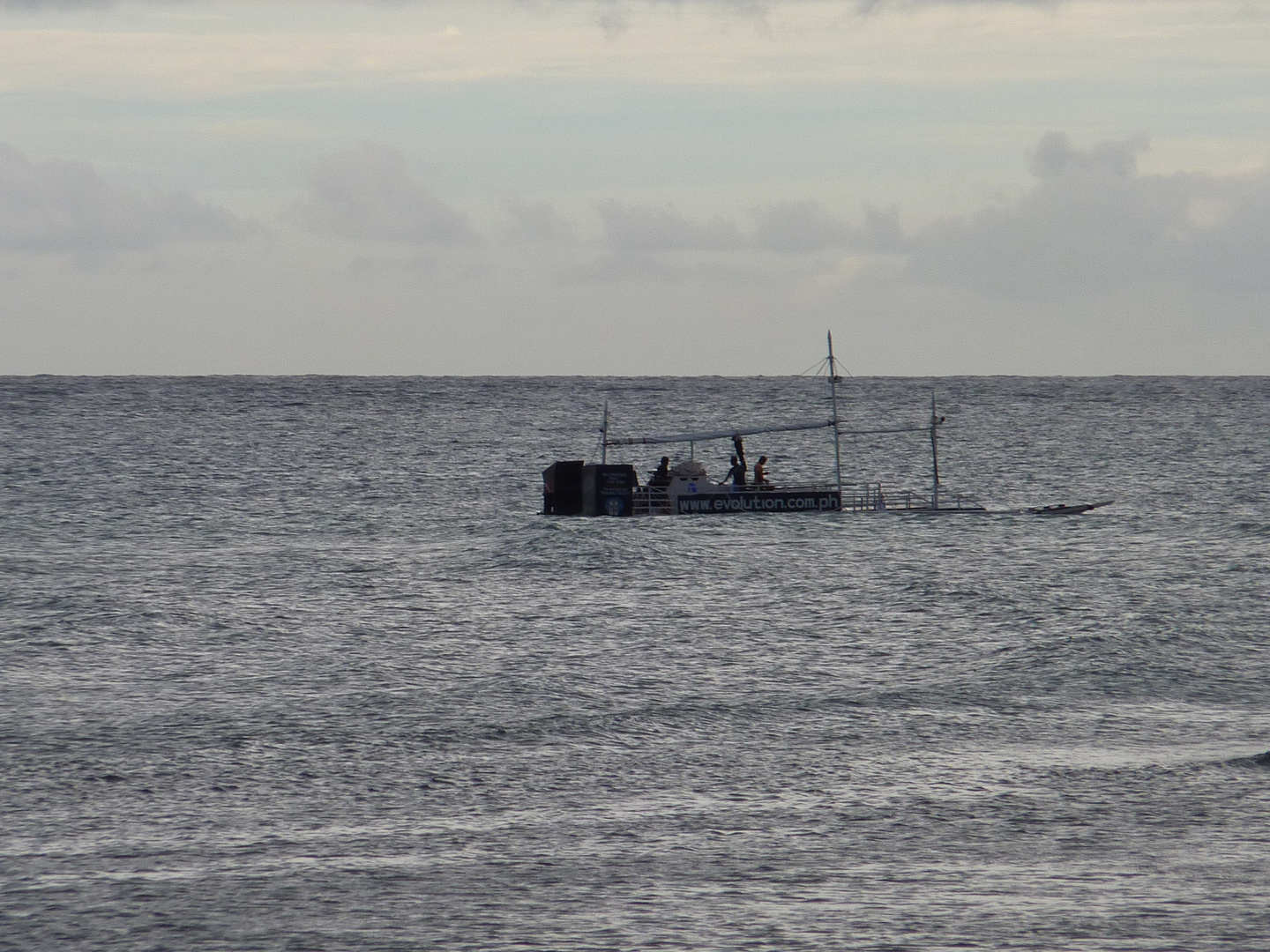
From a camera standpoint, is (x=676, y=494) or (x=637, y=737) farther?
(x=676, y=494)

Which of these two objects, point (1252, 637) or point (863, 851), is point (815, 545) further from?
point (863, 851)

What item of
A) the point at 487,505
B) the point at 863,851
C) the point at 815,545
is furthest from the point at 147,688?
the point at 487,505

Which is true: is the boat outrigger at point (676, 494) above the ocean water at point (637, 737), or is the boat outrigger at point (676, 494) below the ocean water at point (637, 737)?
above

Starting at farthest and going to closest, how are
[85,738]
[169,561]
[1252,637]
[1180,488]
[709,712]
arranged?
[1180,488]
[169,561]
[1252,637]
[709,712]
[85,738]

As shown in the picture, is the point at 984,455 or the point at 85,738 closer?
the point at 85,738

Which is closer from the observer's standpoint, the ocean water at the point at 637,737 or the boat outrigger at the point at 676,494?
the ocean water at the point at 637,737

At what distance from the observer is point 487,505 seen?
236 ft

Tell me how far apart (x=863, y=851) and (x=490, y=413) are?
170 m

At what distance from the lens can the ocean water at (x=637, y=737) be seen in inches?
606

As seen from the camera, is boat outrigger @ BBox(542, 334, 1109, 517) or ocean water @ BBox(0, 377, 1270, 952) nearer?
ocean water @ BBox(0, 377, 1270, 952)

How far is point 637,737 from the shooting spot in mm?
23641

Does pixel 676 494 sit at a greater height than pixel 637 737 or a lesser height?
greater

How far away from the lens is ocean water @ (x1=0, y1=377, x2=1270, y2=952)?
15398mm

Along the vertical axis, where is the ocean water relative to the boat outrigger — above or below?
below
